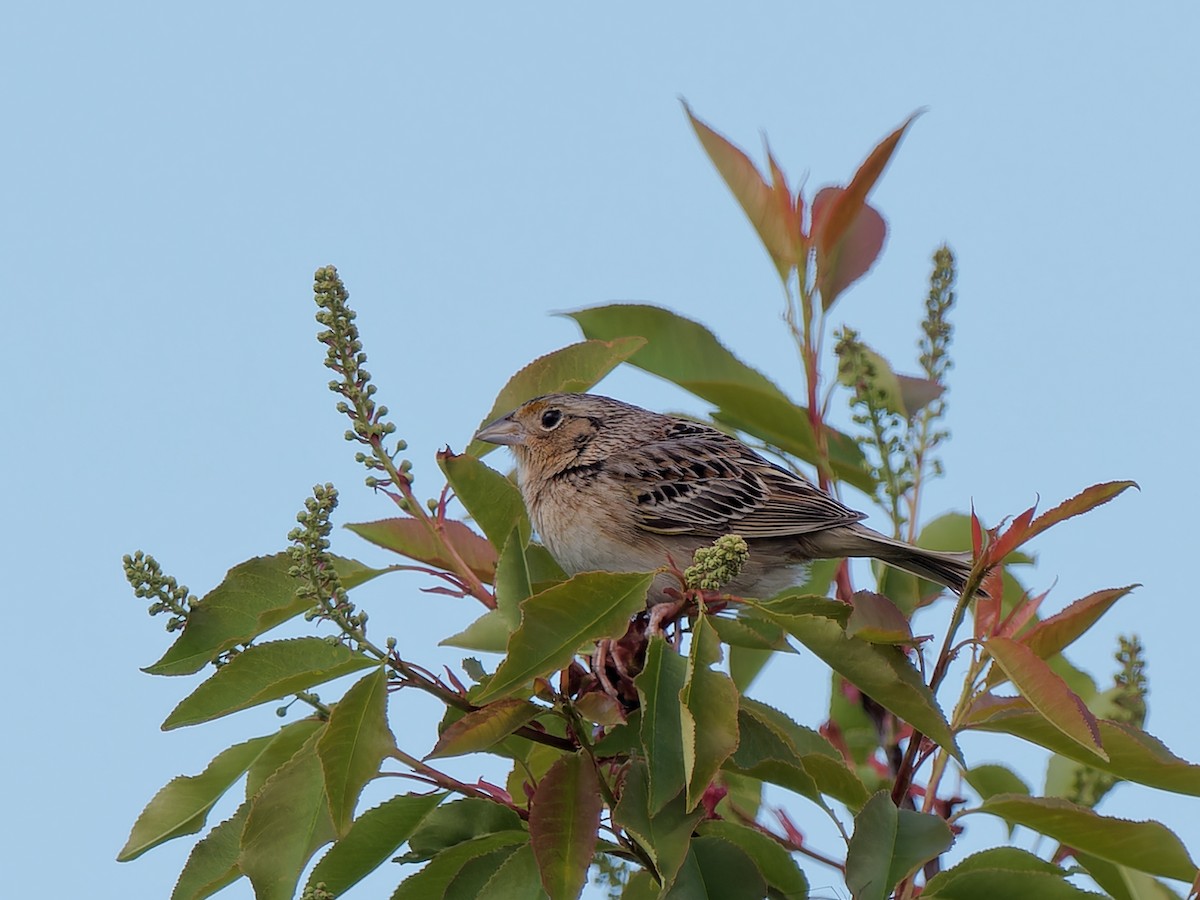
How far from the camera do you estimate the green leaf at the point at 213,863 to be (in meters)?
3.61

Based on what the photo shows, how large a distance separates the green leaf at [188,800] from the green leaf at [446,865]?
20.1 inches

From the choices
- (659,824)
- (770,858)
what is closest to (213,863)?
(659,824)

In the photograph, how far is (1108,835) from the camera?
3521 mm

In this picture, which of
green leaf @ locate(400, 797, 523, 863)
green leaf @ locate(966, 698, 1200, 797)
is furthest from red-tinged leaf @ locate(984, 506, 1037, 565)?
green leaf @ locate(400, 797, 523, 863)

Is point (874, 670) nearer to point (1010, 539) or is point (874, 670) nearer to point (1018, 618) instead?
point (1010, 539)

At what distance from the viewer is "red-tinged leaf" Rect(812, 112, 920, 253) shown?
4555mm

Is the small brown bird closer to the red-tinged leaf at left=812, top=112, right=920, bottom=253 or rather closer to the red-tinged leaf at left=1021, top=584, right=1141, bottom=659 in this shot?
the red-tinged leaf at left=812, top=112, right=920, bottom=253

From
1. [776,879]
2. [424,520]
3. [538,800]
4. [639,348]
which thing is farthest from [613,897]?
[639,348]

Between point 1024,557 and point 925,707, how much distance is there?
1695 millimetres

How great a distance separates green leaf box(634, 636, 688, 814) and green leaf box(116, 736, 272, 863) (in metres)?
1.11

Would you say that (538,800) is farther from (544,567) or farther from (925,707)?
(544,567)

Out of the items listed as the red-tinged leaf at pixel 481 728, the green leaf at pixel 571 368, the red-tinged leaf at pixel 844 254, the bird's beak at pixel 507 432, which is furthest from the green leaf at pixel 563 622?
the bird's beak at pixel 507 432

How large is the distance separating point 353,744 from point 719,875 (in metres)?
0.88

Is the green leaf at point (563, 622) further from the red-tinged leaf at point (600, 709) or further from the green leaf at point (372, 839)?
the green leaf at point (372, 839)
